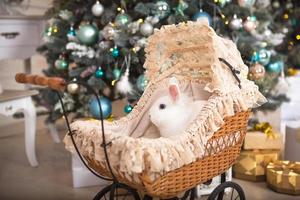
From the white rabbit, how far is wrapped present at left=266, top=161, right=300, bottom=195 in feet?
2.31

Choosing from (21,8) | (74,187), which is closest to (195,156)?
(74,187)

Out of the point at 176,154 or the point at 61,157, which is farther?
the point at 61,157

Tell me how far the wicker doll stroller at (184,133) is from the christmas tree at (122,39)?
0.56m

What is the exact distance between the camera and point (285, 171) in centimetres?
190

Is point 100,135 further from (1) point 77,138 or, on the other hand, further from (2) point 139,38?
(2) point 139,38

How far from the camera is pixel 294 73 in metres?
3.06

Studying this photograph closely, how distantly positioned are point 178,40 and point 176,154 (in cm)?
53

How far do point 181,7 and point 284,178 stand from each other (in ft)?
3.35

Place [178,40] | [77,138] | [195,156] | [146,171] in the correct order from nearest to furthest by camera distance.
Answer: [146,171] → [195,156] → [77,138] → [178,40]

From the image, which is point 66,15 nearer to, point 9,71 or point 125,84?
point 125,84

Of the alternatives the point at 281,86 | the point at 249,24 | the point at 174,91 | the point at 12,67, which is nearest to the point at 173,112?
the point at 174,91

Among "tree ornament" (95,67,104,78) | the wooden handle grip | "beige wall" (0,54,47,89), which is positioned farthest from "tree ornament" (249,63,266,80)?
"beige wall" (0,54,47,89)

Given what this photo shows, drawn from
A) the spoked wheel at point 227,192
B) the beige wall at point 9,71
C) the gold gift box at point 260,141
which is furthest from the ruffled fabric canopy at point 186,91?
the beige wall at point 9,71

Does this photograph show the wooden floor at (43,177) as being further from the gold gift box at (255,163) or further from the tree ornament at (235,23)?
the tree ornament at (235,23)
